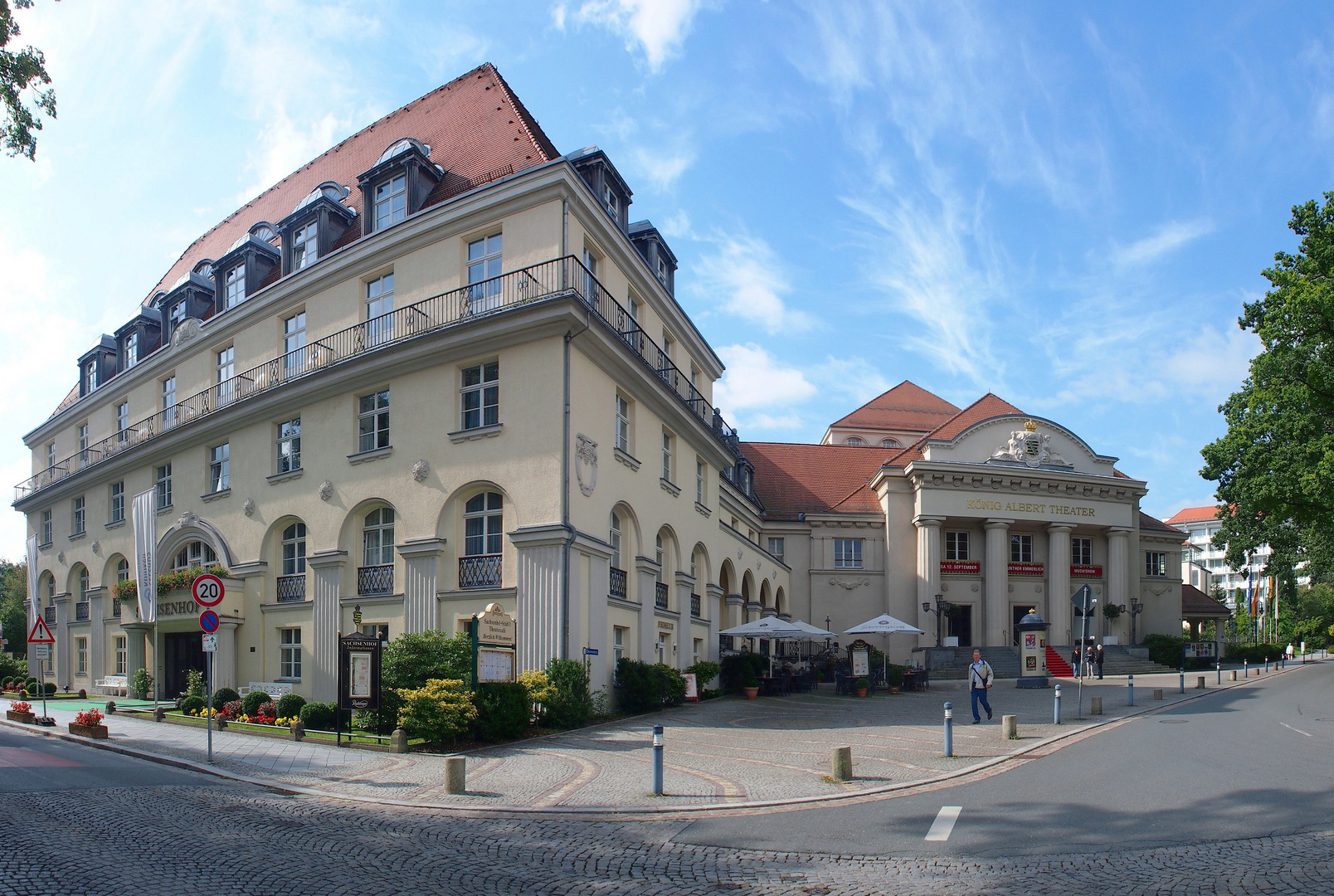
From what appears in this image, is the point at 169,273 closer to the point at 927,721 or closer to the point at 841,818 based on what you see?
the point at 927,721

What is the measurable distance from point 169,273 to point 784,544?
31514mm

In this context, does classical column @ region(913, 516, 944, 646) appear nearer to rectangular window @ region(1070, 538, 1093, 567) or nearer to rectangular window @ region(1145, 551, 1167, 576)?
rectangular window @ region(1070, 538, 1093, 567)

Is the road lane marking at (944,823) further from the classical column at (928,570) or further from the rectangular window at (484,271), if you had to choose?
the classical column at (928,570)

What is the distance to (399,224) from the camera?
2406 centimetres

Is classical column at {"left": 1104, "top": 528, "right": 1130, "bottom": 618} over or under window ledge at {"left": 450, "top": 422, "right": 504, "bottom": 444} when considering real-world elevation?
under

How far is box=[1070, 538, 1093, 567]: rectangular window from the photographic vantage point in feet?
164

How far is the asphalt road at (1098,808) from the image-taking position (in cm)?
899

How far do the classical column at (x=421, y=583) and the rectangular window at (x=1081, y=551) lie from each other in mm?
39023

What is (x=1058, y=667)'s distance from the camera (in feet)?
142

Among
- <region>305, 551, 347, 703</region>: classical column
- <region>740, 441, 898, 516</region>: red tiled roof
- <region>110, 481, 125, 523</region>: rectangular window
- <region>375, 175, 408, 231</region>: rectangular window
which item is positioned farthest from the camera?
<region>740, 441, 898, 516</region>: red tiled roof

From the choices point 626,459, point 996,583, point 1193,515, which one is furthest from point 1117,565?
point 1193,515

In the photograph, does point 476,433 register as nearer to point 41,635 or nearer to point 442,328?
point 442,328

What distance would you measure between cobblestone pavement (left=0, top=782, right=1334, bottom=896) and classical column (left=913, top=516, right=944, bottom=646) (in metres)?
38.4

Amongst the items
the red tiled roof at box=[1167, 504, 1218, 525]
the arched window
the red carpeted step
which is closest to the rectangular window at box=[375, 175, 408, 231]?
the arched window
